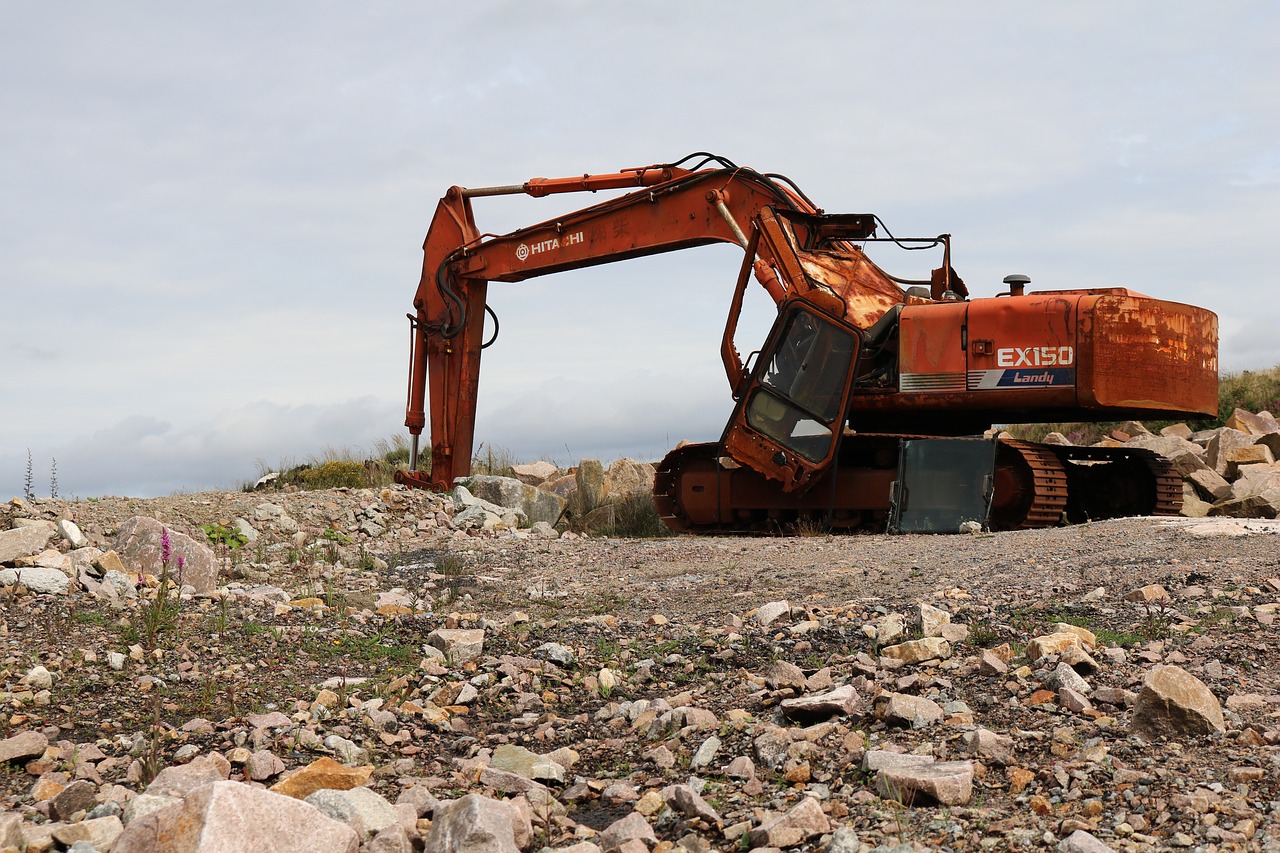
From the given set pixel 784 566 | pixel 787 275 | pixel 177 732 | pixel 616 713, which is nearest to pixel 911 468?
pixel 787 275

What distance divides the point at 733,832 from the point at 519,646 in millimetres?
2588

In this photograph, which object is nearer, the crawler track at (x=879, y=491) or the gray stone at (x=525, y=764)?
the gray stone at (x=525, y=764)

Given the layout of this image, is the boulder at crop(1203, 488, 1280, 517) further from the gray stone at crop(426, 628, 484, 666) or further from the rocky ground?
the gray stone at crop(426, 628, 484, 666)

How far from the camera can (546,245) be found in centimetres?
1330

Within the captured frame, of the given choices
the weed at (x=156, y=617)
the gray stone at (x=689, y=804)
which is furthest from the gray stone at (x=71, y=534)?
the gray stone at (x=689, y=804)

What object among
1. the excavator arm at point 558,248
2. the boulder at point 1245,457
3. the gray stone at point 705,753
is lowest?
the gray stone at point 705,753

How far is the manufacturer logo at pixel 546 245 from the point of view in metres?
13.0

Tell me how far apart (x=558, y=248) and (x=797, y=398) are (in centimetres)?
390

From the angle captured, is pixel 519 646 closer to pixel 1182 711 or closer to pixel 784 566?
pixel 784 566

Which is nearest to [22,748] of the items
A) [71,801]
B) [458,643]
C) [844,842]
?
[71,801]

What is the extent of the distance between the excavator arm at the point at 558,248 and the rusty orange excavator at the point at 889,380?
0.09 feet

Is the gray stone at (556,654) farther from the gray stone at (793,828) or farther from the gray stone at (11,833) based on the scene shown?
the gray stone at (11,833)

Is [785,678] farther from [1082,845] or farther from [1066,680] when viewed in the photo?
[1082,845]

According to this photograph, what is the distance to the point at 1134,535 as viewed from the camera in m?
7.79
